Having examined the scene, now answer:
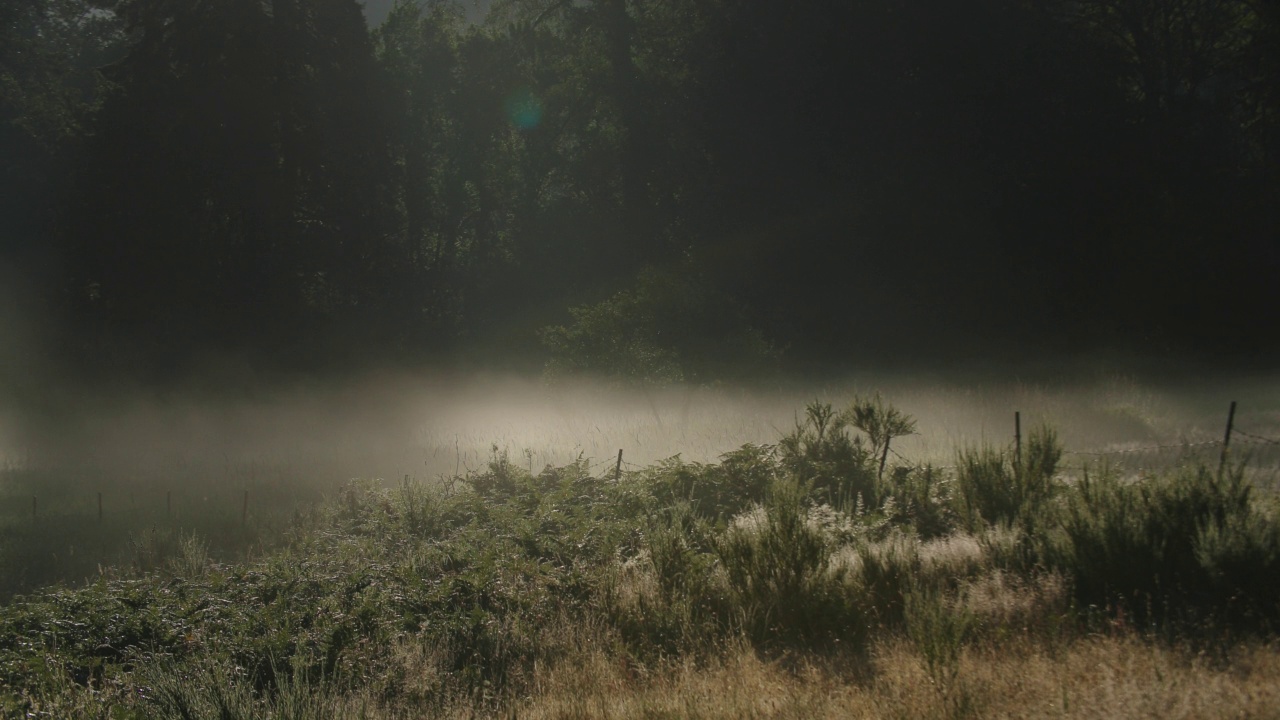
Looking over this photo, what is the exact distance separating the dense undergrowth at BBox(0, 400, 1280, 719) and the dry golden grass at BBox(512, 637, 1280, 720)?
5.0 inches

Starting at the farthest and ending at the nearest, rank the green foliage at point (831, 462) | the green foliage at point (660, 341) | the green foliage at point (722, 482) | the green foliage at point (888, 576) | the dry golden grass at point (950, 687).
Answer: the green foliage at point (660, 341), the green foliage at point (722, 482), the green foliage at point (831, 462), the green foliage at point (888, 576), the dry golden grass at point (950, 687)

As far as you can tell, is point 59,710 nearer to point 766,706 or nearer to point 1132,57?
point 766,706

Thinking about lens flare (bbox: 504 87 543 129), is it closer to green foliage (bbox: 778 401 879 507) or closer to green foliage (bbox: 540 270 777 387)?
green foliage (bbox: 540 270 777 387)

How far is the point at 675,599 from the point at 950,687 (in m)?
3.43

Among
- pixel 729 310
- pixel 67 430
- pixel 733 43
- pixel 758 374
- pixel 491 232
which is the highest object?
pixel 733 43

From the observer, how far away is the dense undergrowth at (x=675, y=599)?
7.74 m

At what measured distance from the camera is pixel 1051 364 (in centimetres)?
3541

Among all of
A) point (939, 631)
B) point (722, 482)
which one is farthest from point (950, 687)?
point (722, 482)

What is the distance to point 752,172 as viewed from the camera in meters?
37.9

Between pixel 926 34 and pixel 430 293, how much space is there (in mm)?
22601

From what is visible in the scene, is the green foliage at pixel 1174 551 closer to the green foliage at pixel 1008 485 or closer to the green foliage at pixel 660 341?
the green foliage at pixel 1008 485

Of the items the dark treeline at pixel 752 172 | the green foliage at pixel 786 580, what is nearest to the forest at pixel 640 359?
the green foliage at pixel 786 580

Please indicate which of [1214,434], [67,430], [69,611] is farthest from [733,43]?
[69,611]

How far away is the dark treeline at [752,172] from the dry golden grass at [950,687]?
25882 millimetres
